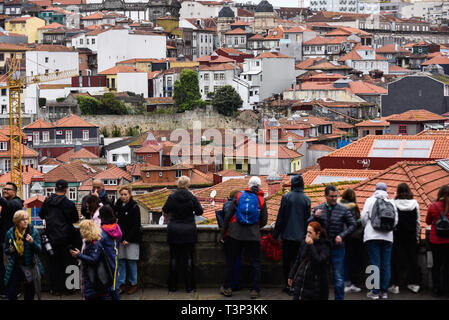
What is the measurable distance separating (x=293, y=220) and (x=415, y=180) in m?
3.76

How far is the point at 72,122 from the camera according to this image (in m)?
72.6

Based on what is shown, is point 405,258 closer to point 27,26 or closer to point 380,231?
point 380,231

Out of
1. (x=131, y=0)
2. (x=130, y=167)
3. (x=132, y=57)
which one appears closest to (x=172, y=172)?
(x=130, y=167)

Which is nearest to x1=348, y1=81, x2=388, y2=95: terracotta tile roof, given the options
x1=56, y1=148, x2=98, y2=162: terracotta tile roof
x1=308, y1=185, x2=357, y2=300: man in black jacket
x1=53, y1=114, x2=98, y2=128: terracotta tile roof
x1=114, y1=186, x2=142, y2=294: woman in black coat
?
x1=53, y1=114, x2=98, y2=128: terracotta tile roof

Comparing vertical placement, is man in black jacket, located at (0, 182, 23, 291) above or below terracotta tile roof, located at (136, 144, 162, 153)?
above

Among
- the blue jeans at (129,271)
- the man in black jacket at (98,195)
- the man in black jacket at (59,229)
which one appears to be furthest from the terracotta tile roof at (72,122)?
the blue jeans at (129,271)

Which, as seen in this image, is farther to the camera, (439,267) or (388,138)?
(388,138)

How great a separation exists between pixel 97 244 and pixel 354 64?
92.6m

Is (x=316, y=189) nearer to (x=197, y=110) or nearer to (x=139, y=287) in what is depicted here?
(x=139, y=287)

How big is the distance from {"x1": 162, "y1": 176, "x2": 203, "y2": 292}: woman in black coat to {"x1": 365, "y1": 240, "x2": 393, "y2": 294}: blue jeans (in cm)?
184

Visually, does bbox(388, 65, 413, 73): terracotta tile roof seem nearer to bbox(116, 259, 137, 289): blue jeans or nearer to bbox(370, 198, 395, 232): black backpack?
bbox(370, 198, 395, 232): black backpack

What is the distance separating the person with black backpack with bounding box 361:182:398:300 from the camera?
947 cm

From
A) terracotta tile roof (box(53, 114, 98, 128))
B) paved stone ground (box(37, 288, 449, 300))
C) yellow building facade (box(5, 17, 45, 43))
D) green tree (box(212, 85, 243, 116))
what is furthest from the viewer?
yellow building facade (box(5, 17, 45, 43))

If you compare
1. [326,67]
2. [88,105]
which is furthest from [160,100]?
[326,67]
